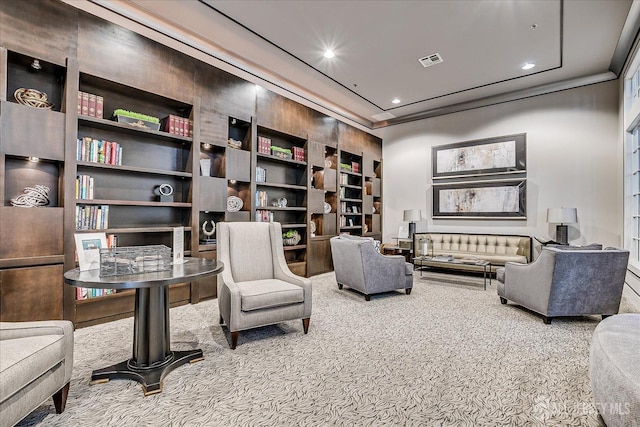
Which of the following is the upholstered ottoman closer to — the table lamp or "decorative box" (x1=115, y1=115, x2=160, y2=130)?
"decorative box" (x1=115, y1=115, x2=160, y2=130)

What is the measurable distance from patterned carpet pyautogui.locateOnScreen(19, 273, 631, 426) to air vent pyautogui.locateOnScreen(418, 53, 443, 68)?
3465 millimetres

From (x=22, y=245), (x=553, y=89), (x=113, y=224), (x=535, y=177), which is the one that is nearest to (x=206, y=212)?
(x=113, y=224)

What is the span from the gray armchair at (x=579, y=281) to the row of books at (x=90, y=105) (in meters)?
4.69

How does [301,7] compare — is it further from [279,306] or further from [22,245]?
[22,245]

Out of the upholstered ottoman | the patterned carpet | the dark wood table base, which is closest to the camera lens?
the upholstered ottoman

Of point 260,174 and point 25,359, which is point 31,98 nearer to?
point 25,359

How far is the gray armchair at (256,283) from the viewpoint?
8.46 ft

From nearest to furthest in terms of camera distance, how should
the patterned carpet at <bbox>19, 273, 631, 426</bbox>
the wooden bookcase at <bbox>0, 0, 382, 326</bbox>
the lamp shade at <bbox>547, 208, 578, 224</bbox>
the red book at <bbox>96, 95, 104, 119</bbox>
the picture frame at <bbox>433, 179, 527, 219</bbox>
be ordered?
1. the patterned carpet at <bbox>19, 273, 631, 426</bbox>
2. the wooden bookcase at <bbox>0, 0, 382, 326</bbox>
3. the red book at <bbox>96, 95, 104, 119</bbox>
4. the lamp shade at <bbox>547, 208, 578, 224</bbox>
5. the picture frame at <bbox>433, 179, 527, 219</bbox>

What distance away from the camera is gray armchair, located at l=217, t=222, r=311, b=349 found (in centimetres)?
258

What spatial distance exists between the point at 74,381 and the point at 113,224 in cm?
182

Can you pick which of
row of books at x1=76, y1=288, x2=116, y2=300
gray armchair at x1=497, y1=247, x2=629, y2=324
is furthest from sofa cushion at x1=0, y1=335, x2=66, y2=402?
gray armchair at x1=497, y1=247, x2=629, y2=324

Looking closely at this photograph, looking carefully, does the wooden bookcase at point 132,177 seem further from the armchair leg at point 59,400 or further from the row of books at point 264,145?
the armchair leg at point 59,400

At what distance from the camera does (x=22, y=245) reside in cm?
265

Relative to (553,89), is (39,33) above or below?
below
